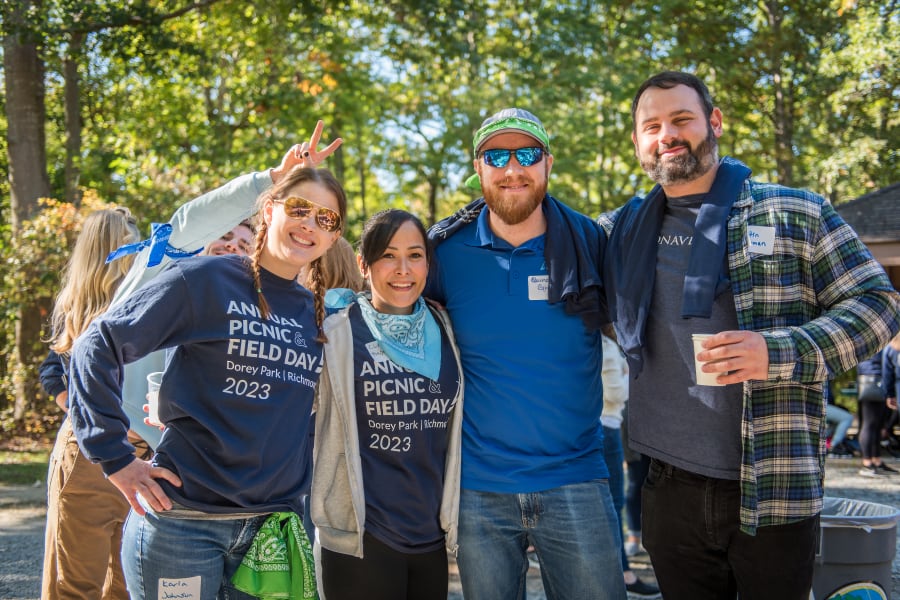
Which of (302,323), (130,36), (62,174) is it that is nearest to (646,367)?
(302,323)

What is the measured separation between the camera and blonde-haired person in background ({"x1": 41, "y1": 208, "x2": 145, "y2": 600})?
345 cm

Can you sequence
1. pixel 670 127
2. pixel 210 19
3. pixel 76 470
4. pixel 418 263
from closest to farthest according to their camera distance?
pixel 670 127, pixel 418 263, pixel 76 470, pixel 210 19

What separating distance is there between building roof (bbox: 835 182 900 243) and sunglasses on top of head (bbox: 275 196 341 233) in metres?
10.6

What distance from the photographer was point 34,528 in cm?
669

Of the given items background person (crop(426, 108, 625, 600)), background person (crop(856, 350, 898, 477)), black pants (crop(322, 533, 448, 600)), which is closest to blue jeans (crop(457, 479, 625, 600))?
background person (crop(426, 108, 625, 600))

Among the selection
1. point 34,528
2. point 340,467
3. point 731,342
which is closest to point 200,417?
point 340,467

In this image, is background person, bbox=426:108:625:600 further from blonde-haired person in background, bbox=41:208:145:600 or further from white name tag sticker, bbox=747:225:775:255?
blonde-haired person in background, bbox=41:208:145:600

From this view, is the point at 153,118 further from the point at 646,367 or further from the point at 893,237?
the point at 646,367

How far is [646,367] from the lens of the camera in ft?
9.09

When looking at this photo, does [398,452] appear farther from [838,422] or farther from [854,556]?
[838,422]

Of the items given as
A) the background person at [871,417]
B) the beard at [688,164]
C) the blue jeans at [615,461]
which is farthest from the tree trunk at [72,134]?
the background person at [871,417]

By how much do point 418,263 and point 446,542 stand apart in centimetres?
104

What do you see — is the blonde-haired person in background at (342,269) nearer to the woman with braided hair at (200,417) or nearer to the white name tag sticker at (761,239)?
the woman with braided hair at (200,417)

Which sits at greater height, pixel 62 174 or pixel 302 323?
pixel 62 174
